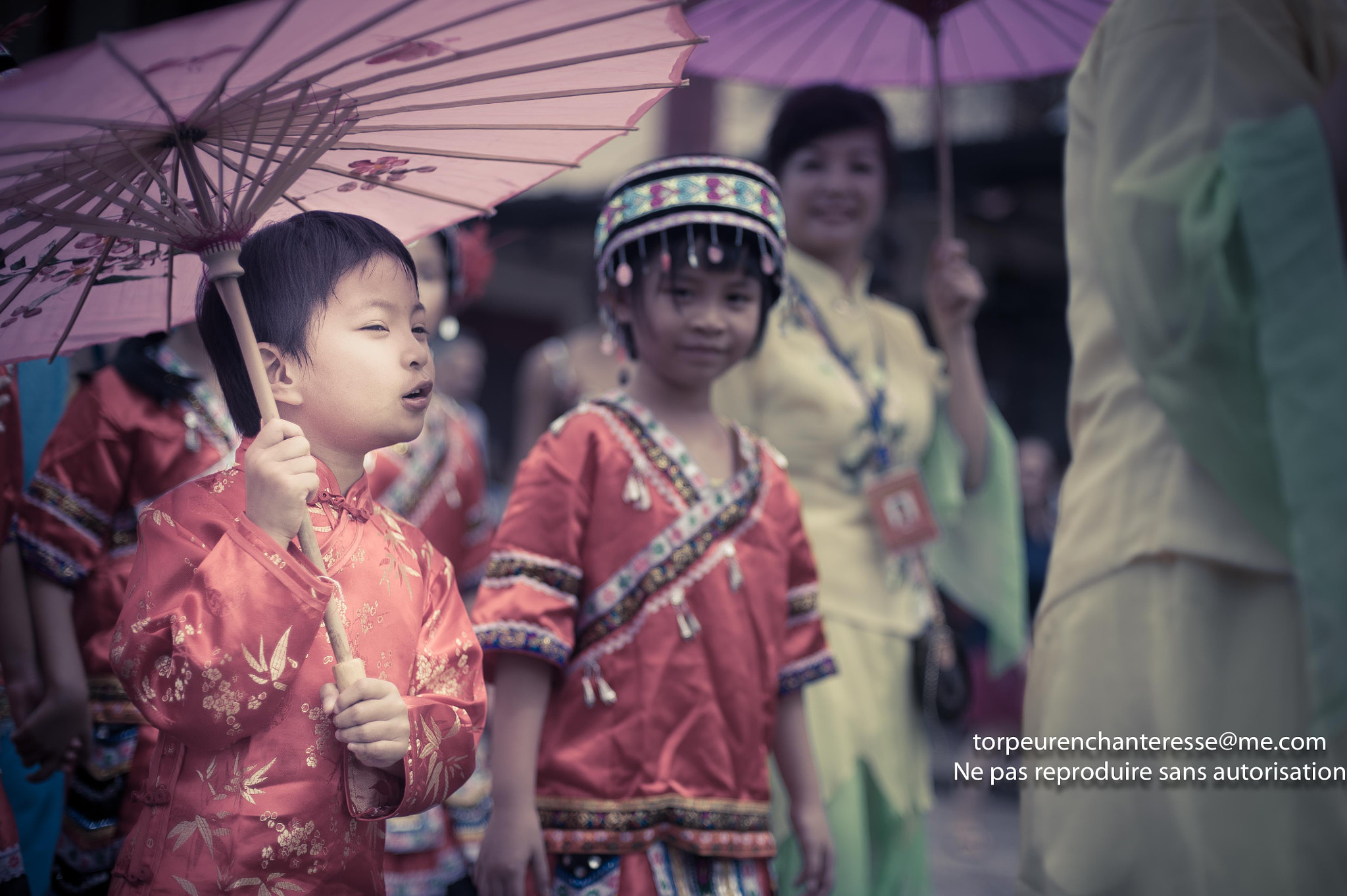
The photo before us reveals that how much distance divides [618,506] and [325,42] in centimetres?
92

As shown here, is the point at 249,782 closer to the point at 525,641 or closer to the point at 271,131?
the point at 525,641

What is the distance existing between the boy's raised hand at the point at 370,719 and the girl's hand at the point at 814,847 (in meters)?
0.92

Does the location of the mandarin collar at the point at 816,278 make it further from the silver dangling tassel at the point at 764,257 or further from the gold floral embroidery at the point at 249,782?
the gold floral embroidery at the point at 249,782

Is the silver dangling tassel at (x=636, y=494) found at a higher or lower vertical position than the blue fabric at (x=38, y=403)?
lower

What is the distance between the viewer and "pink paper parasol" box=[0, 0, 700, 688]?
3.64ft

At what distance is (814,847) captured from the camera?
6.30 ft

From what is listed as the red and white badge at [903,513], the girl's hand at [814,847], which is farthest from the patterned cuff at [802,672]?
the red and white badge at [903,513]

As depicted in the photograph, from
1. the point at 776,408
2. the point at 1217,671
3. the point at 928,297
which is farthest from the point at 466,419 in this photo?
the point at 1217,671

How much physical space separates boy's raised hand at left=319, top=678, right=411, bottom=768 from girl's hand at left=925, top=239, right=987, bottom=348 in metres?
1.84

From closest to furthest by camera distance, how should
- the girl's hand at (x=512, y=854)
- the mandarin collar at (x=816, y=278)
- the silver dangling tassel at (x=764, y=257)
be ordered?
the girl's hand at (x=512, y=854), the silver dangling tassel at (x=764, y=257), the mandarin collar at (x=816, y=278)

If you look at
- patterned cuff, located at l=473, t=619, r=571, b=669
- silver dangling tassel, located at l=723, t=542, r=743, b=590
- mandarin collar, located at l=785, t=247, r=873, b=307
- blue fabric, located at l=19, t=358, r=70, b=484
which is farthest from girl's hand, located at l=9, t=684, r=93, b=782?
mandarin collar, located at l=785, t=247, r=873, b=307

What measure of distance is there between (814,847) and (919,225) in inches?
306

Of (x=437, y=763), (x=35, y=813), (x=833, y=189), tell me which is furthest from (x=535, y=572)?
(x=833, y=189)

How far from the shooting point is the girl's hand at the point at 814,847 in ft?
6.31
